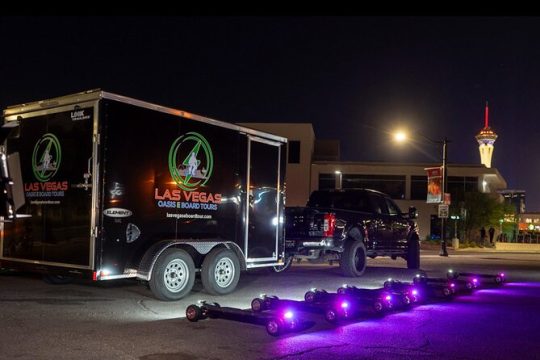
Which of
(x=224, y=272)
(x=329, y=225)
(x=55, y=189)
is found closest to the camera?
(x=55, y=189)

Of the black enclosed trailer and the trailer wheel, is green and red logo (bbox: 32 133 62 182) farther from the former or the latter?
the trailer wheel

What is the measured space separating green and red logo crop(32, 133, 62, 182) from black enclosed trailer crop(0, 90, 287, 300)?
0.05 feet

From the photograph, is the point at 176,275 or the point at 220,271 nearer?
the point at 176,275

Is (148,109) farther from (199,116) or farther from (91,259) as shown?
(91,259)

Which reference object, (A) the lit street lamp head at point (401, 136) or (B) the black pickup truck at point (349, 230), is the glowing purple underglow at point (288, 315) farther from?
(A) the lit street lamp head at point (401, 136)

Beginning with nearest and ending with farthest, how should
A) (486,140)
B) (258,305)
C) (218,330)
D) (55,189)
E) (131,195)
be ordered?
(218,330)
(258,305)
(131,195)
(55,189)
(486,140)

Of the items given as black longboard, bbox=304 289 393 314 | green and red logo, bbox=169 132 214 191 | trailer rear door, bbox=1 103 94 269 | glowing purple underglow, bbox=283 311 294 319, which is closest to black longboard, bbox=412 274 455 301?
black longboard, bbox=304 289 393 314

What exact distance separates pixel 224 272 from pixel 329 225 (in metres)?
3.94

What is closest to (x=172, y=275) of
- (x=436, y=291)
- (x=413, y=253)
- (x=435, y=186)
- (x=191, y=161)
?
(x=191, y=161)

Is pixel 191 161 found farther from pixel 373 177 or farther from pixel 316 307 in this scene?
pixel 373 177

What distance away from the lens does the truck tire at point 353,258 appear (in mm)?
15039

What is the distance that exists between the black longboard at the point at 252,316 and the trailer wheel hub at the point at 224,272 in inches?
98.1

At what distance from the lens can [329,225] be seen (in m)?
14.5

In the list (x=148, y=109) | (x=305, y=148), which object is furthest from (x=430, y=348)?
(x=305, y=148)
